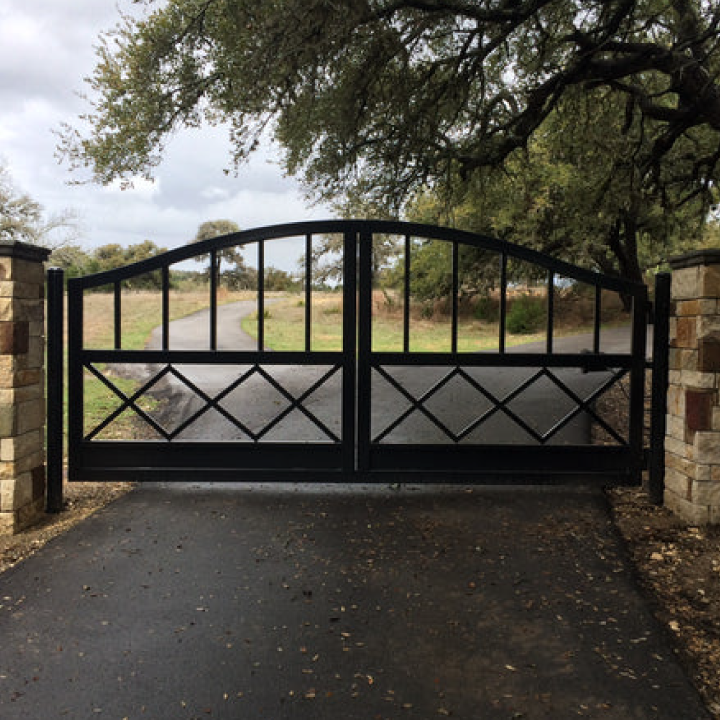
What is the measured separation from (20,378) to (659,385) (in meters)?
5.01

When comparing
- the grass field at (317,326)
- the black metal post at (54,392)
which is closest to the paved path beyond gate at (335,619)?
the black metal post at (54,392)

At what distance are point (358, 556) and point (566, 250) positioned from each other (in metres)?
12.4

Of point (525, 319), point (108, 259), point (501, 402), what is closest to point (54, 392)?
point (501, 402)

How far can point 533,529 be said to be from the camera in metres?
4.72

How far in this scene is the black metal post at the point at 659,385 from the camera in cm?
516

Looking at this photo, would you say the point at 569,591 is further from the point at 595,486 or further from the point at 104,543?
the point at 104,543

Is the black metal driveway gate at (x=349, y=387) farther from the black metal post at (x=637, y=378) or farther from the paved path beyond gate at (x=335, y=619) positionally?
the paved path beyond gate at (x=335, y=619)

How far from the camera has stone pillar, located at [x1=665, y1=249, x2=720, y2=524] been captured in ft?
15.5

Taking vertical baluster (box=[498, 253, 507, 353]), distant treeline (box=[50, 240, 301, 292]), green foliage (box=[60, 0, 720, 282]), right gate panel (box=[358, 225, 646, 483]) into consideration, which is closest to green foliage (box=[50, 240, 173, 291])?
distant treeline (box=[50, 240, 301, 292])

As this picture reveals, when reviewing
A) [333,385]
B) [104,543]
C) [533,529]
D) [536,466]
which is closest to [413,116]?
[333,385]

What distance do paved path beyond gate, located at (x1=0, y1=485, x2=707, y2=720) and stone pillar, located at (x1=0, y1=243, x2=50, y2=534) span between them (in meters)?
0.56

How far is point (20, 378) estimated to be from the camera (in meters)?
4.69

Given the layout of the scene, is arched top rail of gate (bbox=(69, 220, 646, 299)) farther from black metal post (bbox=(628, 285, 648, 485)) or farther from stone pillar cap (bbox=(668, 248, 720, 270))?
stone pillar cap (bbox=(668, 248, 720, 270))

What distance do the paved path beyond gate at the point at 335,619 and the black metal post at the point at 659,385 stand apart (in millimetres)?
717
